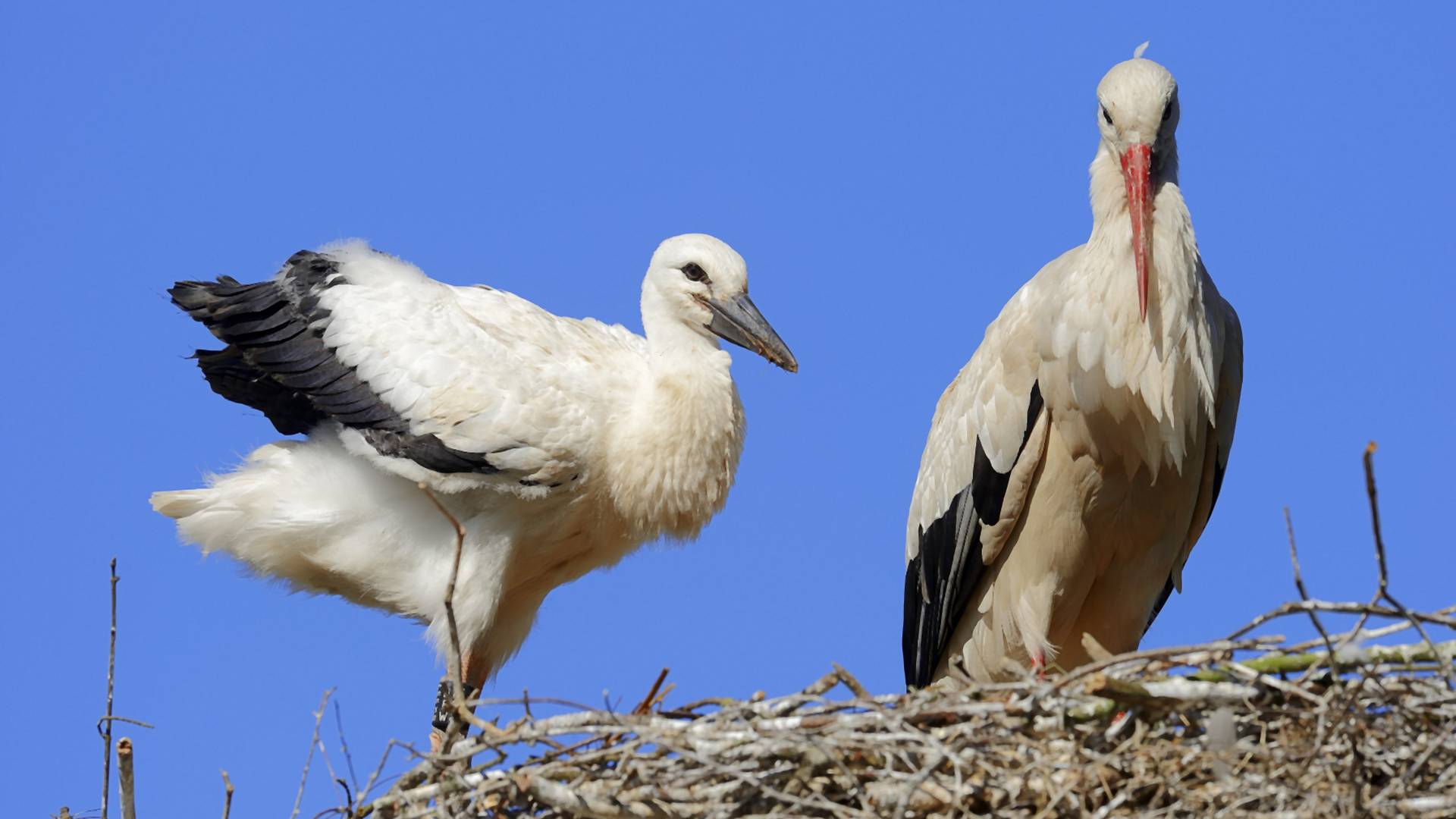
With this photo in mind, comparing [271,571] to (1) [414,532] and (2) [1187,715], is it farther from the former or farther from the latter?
(2) [1187,715]

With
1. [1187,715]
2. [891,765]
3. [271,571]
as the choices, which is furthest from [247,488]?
[1187,715]

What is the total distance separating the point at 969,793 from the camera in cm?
471

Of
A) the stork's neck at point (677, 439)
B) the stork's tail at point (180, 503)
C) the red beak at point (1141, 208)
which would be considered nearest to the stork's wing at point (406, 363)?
the stork's neck at point (677, 439)

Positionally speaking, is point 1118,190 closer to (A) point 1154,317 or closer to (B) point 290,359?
(A) point 1154,317

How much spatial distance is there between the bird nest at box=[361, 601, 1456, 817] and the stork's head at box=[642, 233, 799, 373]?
2.34 metres

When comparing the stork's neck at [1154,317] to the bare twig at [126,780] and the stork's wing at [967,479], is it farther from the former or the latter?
the bare twig at [126,780]

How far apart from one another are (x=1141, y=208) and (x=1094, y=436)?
2.19 ft

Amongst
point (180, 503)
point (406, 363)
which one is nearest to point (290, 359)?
point (406, 363)

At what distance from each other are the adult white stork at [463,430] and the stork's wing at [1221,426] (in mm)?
1399

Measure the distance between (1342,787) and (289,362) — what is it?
150 inches

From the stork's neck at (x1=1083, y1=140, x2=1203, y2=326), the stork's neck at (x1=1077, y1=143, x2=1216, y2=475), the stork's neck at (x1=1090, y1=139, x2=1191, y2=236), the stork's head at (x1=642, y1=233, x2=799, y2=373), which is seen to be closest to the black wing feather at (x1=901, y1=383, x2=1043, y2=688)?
the stork's neck at (x1=1077, y1=143, x2=1216, y2=475)

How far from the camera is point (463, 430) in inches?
264

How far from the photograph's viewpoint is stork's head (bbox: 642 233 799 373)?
7.16 meters

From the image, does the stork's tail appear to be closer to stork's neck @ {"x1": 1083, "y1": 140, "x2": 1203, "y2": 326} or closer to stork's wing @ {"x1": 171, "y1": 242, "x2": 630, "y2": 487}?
stork's wing @ {"x1": 171, "y1": 242, "x2": 630, "y2": 487}
